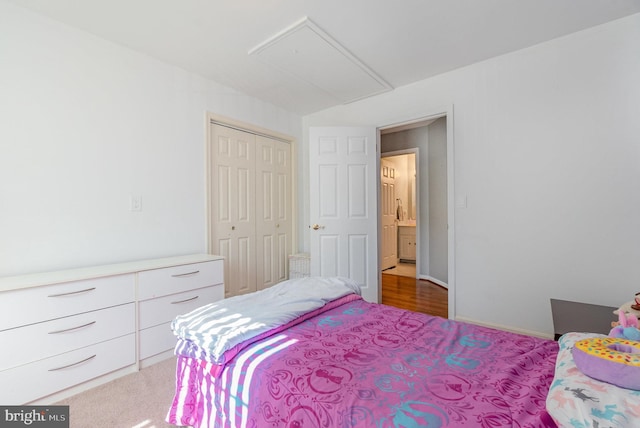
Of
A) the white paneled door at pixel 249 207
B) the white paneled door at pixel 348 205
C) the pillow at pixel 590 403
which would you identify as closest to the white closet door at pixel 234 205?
the white paneled door at pixel 249 207

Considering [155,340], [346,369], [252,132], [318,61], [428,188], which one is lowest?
[155,340]

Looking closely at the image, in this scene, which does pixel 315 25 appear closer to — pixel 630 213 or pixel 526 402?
pixel 526 402

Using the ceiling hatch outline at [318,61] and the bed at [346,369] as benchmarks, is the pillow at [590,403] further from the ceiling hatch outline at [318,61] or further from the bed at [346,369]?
the ceiling hatch outline at [318,61]

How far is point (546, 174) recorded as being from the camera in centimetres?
236

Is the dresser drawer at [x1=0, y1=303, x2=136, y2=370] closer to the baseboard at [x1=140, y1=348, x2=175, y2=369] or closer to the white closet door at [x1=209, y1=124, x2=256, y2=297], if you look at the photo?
the baseboard at [x1=140, y1=348, x2=175, y2=369]

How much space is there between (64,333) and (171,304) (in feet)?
2.07

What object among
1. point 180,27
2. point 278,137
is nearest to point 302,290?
point 180,27

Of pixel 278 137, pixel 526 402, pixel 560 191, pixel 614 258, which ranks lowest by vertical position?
pixel 526 402

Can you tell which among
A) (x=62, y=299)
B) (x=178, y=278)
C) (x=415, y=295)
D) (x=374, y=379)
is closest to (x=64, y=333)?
(x=62, y=299)

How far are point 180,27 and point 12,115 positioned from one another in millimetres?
1266

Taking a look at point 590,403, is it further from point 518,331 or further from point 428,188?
point 428,188

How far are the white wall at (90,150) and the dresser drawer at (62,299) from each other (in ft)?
1.47

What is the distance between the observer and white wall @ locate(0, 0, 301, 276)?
187 cm

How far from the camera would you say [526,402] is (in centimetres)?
77
